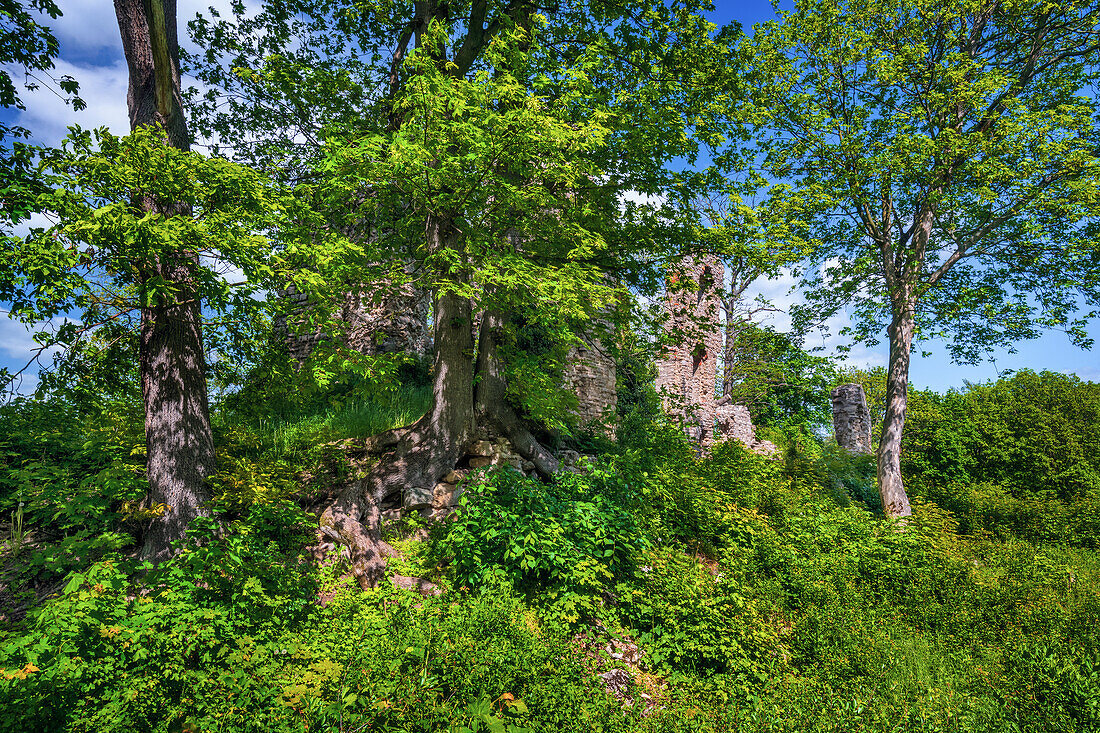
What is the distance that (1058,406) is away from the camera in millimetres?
18188

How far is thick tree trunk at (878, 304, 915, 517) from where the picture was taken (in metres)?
11.6

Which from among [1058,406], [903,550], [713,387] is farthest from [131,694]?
[1058,406]

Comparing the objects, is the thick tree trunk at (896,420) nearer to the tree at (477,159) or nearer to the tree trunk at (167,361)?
the tree at (477,159)

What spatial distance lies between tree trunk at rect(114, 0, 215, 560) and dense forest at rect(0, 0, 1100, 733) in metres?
0.04

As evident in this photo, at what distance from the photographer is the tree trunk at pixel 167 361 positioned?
525 cm

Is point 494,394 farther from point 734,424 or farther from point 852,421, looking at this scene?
point 852,421

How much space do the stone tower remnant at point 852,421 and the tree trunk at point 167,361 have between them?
17.4 metres

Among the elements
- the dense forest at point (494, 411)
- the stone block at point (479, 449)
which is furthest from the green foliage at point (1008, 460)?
the stone block at point (479, 449)

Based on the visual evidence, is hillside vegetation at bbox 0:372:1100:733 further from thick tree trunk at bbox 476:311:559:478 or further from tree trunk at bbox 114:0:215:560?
thick tree trunk at bbox 476:311:559:478

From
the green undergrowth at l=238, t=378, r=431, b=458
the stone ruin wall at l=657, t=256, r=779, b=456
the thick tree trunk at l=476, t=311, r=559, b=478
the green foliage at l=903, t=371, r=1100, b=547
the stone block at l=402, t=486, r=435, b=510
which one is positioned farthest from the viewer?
the stone ruin wall at l=657, t=256, r=779, b=456

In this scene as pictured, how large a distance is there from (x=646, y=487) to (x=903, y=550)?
153 inches

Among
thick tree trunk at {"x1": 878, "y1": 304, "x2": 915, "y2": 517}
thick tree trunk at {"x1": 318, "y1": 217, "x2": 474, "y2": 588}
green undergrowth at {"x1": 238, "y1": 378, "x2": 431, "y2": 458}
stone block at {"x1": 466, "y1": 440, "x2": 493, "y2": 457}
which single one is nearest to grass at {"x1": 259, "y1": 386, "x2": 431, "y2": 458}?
green undergrowth at {"x1": 238, "y1": 378, "x2": 431, "y2": 458}

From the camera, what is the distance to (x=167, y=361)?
17.8 ft


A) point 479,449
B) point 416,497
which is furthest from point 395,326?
point 416,497
